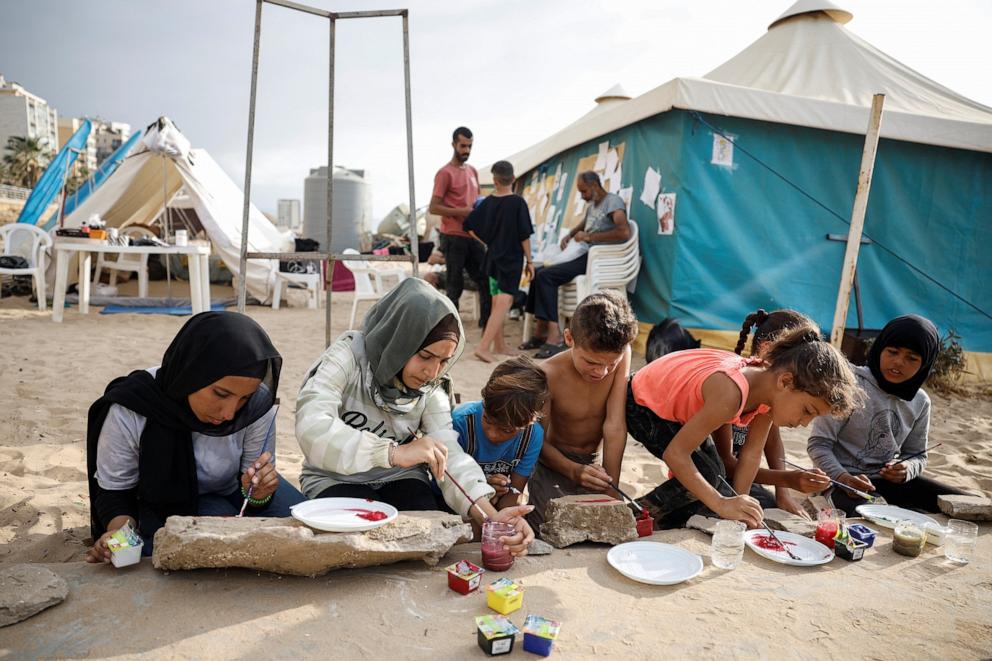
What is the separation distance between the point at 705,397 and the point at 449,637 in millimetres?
1424

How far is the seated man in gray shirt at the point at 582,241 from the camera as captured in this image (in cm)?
641

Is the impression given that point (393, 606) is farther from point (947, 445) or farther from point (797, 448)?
point (947, 445)

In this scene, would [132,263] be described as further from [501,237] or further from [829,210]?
[829,210]

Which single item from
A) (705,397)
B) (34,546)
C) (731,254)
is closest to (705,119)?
(731,254)

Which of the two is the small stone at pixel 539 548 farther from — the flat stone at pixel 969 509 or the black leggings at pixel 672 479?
the flat stone at pixel 969 509

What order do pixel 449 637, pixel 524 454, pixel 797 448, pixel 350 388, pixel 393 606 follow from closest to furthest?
pixel 449 637 < pixel 393 606 < pixel 350 388 < pixel 524 454 < pixel 797 448

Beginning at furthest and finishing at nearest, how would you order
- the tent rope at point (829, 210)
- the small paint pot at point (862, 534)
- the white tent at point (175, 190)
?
the white tent at point (175, 190), the tent rope at point (829, 210), the small paint pot at point (862, 534)

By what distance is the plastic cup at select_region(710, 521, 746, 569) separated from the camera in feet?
7.57

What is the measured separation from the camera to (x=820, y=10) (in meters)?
7.80

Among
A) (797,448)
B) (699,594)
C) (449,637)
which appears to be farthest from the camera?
(797,448)

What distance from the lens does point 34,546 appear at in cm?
243

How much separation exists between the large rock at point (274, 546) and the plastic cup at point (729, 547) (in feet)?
3.53

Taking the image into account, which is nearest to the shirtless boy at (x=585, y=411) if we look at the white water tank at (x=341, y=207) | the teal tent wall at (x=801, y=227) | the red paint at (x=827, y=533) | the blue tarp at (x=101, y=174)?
Answer: the red paint at (x=827, y=533)

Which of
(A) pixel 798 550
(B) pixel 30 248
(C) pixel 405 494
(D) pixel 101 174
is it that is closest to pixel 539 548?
(C) pixel 405 494
